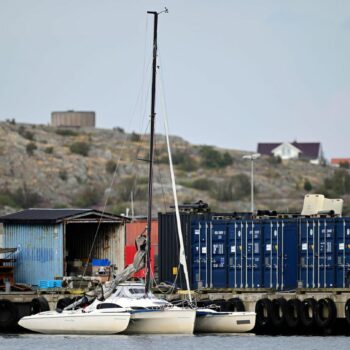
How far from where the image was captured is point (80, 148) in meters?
192

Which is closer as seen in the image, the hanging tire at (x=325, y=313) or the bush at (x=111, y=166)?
the hanging tire at (x=325, y=313)

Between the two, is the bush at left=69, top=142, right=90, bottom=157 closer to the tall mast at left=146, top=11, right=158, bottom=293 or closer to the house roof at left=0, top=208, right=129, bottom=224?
the house roof at left=0, top=208, right=129, bottom=224

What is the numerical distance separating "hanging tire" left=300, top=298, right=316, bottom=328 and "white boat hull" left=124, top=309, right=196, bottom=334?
555 cm

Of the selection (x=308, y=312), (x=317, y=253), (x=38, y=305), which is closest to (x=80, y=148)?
(x=38, y=305)

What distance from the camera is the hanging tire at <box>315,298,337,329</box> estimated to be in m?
65.7

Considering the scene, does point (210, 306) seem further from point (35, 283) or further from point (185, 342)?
point (35, 283)

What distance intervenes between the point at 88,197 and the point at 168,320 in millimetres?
107075

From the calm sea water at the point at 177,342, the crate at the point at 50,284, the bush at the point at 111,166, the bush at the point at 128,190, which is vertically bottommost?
the calm sea water at the point at 177,342

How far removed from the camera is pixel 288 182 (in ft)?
639

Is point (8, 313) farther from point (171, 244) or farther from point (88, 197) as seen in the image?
point (88, 197)

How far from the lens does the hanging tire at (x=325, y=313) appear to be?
2586 inches

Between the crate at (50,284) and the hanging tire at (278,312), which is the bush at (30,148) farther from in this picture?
the hanging tire at (278,312)

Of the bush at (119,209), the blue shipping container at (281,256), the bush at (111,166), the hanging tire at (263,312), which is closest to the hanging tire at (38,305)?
the hanging tire at (263,312)

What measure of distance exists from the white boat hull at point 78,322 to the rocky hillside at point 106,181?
8861 centimetres
